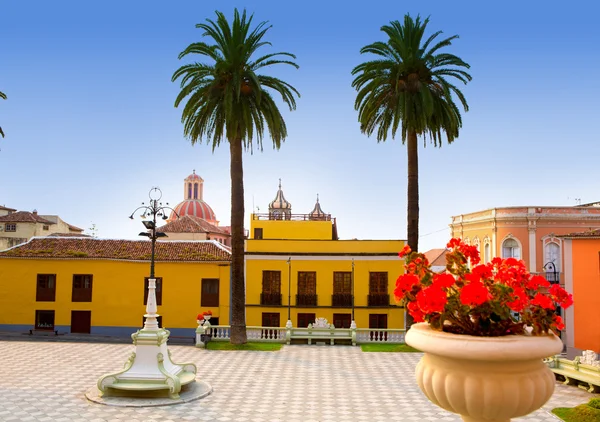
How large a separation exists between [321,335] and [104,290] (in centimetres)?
1503

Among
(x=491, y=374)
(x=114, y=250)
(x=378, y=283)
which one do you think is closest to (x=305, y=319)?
(x=378, y=283)

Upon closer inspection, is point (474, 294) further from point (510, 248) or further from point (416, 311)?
point (510, 248)

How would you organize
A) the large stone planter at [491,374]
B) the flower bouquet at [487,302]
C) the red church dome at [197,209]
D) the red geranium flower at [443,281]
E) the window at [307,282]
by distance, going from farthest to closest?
the red church dome at [197,209] → the window at [307,282] → the red geranium flower at [443,281] → the flower bouquet at [487,302] → the large stone planter at [491,374]

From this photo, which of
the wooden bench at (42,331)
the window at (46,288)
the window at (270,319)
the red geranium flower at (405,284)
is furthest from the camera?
the window at (46,288)

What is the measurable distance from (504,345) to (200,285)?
30.8 metres

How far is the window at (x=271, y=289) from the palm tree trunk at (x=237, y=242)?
7.29 metres

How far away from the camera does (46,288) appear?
112 feet

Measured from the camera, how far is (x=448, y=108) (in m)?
25.7

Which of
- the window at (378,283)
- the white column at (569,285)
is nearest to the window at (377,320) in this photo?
the window at (378,283)

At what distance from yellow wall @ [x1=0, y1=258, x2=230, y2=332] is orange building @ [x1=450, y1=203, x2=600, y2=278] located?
18.8 m

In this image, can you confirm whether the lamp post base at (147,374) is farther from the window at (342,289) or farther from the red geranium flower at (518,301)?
the window at (342,289)

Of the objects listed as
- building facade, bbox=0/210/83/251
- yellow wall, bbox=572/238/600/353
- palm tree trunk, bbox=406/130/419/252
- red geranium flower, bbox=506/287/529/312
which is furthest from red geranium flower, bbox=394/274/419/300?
building facade, bbox=0/210/83/251

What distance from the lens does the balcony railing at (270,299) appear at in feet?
110

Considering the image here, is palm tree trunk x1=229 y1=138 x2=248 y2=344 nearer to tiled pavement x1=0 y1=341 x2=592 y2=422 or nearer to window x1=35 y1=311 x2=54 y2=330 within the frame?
tiled pavement x1=0 y1=341 x2=592 y2=422
